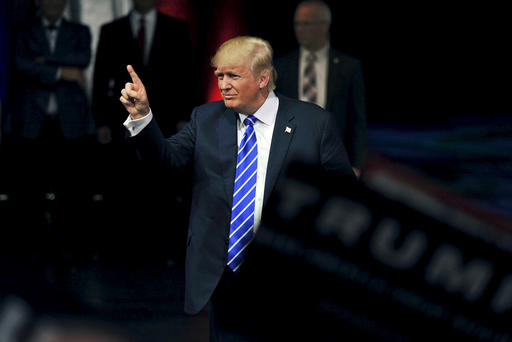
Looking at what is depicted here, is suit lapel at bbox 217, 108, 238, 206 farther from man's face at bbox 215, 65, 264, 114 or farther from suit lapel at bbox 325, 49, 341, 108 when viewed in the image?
suit lapel at bbox 325, 49, 341, 108

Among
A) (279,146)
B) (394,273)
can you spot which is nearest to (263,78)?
(279,146)

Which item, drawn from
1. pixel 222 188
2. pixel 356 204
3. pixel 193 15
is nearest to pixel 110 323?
pixel 356 204

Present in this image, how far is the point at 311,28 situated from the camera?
4.64 metres

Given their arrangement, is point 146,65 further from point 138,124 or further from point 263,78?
point 138,124

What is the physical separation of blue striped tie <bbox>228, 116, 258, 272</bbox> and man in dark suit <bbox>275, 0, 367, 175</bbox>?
2.00m

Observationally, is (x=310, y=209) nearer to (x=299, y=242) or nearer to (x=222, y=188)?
(x=299, y=242)

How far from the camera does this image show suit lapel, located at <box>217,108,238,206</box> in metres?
2.59

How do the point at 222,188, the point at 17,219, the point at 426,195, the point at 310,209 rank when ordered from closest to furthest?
1. the point at 222,188
2. the point at 310,209
3. the point at 426,195
4. the point at 17,219

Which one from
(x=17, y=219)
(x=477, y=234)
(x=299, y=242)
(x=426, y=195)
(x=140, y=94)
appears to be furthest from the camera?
(x=17, y=219)

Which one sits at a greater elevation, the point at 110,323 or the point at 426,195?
the point at 426,195

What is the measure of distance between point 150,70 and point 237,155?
2335mm

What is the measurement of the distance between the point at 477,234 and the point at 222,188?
2437 millimetres

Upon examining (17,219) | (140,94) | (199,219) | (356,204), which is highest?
(140,94)

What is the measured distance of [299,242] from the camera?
3.81 metres
